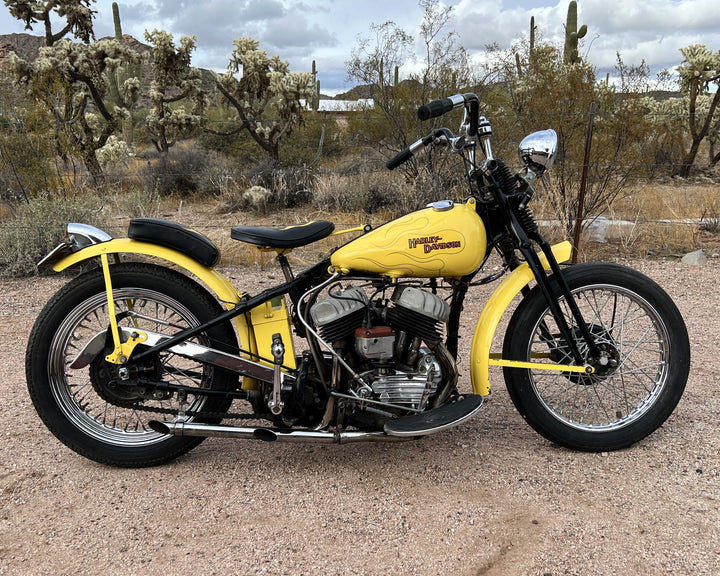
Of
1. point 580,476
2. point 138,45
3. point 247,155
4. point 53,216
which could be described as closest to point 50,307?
point 580,476

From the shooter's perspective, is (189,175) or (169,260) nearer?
(169,260)

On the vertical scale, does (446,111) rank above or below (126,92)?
below

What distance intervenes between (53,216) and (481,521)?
6.16m

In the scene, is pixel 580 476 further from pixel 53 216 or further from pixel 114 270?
pixel 53 216

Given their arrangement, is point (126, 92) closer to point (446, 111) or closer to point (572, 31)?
point (572, 31)

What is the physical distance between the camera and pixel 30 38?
4097 cm

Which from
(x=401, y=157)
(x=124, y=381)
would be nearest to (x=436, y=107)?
(x=401, y=157)

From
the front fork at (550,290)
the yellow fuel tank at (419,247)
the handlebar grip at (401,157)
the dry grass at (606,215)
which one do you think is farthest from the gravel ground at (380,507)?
the dry grass at (606,215)

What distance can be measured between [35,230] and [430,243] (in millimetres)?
5633

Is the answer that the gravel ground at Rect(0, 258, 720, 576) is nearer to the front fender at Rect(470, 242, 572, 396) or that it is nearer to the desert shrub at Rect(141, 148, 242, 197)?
the front fender at Rect(470, 242, 572, 396)

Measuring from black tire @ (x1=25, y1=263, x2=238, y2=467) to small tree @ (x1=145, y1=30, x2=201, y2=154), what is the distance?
9745 millimetres

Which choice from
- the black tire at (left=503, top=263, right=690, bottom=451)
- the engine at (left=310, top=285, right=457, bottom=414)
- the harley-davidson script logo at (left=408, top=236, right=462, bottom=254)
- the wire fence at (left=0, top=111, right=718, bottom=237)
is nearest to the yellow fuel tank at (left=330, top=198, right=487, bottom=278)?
the harley-davidson script logo at (left=408, top=236, right=462, bottom=254)

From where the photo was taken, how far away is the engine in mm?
2508

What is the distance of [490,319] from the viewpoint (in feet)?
8.70
